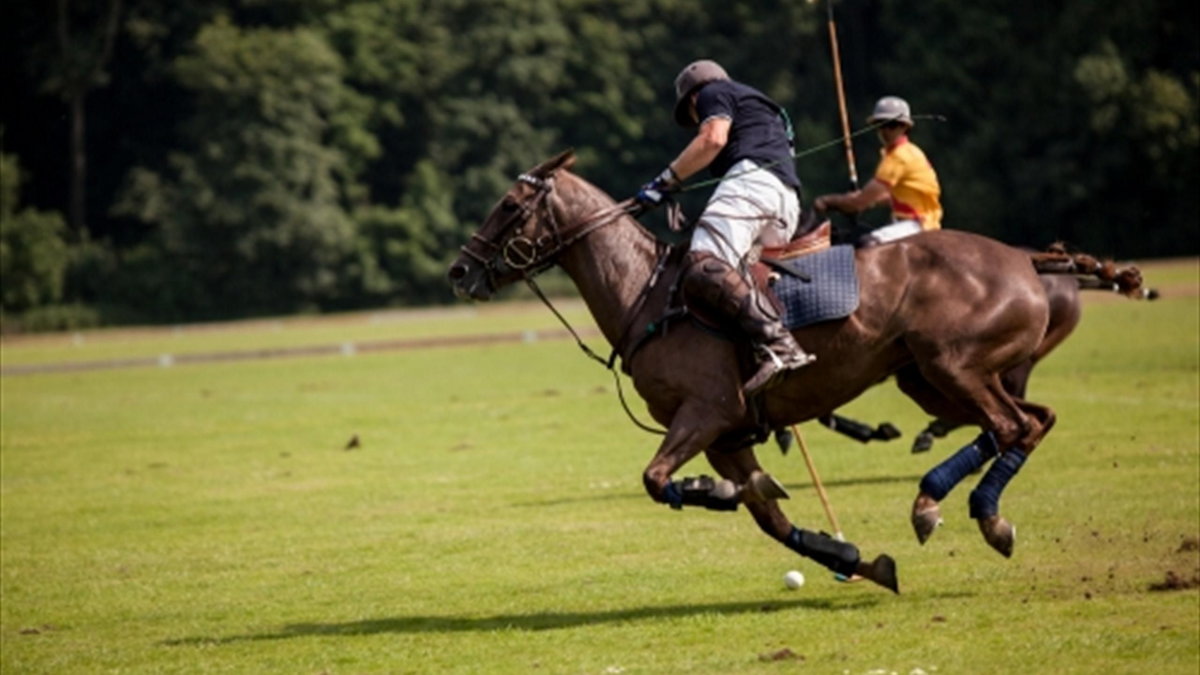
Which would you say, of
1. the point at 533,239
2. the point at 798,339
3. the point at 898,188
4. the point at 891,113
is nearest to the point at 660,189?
the point at 533,239

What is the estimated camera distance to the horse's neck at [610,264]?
12.2 meters

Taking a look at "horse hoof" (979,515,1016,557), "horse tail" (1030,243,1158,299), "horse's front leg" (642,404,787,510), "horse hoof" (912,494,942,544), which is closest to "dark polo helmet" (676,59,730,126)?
"horse's front leg" (642,404,787,510)

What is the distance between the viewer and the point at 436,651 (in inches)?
432

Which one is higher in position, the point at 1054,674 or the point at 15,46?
the point at 1054,674

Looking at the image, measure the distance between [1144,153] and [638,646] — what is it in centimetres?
5238

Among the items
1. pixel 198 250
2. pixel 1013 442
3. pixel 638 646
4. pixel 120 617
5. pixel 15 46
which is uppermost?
pixel 1013 442

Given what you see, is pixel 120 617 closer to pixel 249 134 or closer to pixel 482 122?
pixel 249 134

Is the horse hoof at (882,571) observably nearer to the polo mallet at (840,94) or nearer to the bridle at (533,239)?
the bridle at (533,239)

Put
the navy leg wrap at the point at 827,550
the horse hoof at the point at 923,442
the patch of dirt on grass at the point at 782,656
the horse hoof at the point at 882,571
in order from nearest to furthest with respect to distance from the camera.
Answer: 1. the patch of dirt on grass at the point at 782,656
2. the horse hoof at the point at 882,571
3. the navy leg wrap at the point at 827,550
4. the horse hoof at the point at 923,442

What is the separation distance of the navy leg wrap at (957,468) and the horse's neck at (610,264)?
76.7 inches

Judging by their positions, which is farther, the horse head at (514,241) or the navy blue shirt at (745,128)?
the horse head at (514,241)

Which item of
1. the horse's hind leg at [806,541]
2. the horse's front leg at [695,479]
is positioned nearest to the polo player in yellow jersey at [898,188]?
the horse's hind leg at [806,541]

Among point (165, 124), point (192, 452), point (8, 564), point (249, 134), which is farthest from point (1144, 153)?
point (8, 564)

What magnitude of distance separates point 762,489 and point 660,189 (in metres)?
1.78
